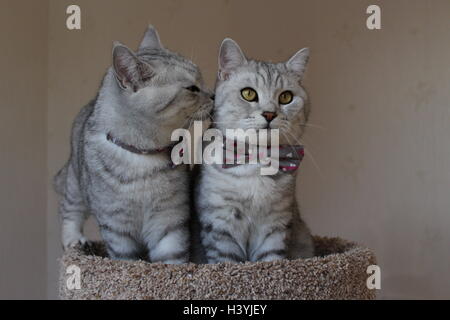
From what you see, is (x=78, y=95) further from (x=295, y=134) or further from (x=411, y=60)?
(x=411, y=60)

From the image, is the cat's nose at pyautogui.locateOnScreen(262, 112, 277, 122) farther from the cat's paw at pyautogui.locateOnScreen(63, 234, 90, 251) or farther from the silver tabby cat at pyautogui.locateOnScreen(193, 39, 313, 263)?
the cat's paw at pyautogui.locateOnScreen(63, 234, 90, 251)

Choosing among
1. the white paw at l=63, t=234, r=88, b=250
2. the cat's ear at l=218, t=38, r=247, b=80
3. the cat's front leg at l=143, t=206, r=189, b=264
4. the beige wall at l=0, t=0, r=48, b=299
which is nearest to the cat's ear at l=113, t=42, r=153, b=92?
the cat's ear at l=218, t=38, r=247, b=80

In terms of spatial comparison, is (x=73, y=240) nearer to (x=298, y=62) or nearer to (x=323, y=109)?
(x=298, y=62)

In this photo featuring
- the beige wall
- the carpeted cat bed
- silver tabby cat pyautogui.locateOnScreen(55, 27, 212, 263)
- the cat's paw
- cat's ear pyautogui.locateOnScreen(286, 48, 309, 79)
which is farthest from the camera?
the beige wall

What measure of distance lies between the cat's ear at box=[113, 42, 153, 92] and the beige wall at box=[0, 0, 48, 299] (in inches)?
31.5

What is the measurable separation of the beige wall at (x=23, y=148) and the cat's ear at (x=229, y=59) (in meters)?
0.88

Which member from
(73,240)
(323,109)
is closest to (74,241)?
(73,240)

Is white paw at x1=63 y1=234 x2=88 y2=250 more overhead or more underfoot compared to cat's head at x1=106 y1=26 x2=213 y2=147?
more underfoot

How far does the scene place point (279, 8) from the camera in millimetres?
2207

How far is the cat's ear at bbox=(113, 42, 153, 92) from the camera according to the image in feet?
3.55

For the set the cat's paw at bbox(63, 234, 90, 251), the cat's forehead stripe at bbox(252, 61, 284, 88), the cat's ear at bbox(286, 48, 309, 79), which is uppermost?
the cat's ear at bbox(286, 48, 309, 79)

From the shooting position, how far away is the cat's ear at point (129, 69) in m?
1.08

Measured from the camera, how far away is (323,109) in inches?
85.0
